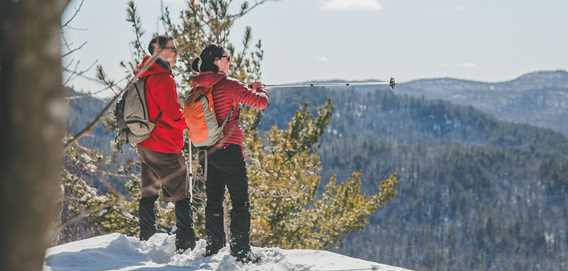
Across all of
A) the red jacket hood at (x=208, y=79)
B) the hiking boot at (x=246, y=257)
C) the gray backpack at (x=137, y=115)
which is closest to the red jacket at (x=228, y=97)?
the red jacket hood at (x=208, y=79)

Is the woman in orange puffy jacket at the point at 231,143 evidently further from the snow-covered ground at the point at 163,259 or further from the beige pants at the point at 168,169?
the beige pants at the point at 168,169

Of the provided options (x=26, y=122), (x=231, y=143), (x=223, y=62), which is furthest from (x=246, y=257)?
(x=26, y=122)

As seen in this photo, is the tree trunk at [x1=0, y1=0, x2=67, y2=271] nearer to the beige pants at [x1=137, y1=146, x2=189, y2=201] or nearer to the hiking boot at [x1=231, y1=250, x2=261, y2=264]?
the hiking boot at [x1=231, y1=250, x2=261, y2=264]

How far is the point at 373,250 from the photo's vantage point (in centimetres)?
17850

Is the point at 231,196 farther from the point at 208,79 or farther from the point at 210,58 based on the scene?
the point at 210,58

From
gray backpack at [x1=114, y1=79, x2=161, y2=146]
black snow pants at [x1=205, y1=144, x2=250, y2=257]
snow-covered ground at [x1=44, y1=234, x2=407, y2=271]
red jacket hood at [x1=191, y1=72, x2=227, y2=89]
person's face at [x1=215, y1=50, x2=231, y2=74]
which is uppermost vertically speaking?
person's face at [x1=215, y1=50, x2=231, y2=74]

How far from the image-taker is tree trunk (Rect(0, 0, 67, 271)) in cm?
101

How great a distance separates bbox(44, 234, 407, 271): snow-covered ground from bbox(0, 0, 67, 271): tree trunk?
141 inches

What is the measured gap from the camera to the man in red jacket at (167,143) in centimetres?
508

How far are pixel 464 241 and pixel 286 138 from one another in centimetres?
17659

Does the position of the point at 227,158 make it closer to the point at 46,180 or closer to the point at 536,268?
the point at 46,180

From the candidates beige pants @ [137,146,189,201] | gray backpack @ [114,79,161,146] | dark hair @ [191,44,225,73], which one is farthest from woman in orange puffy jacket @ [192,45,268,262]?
gray backpack @ [114,79,161,146]

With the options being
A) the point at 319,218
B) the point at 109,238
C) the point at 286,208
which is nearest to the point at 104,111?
the point at 109,238

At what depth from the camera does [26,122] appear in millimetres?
1023
